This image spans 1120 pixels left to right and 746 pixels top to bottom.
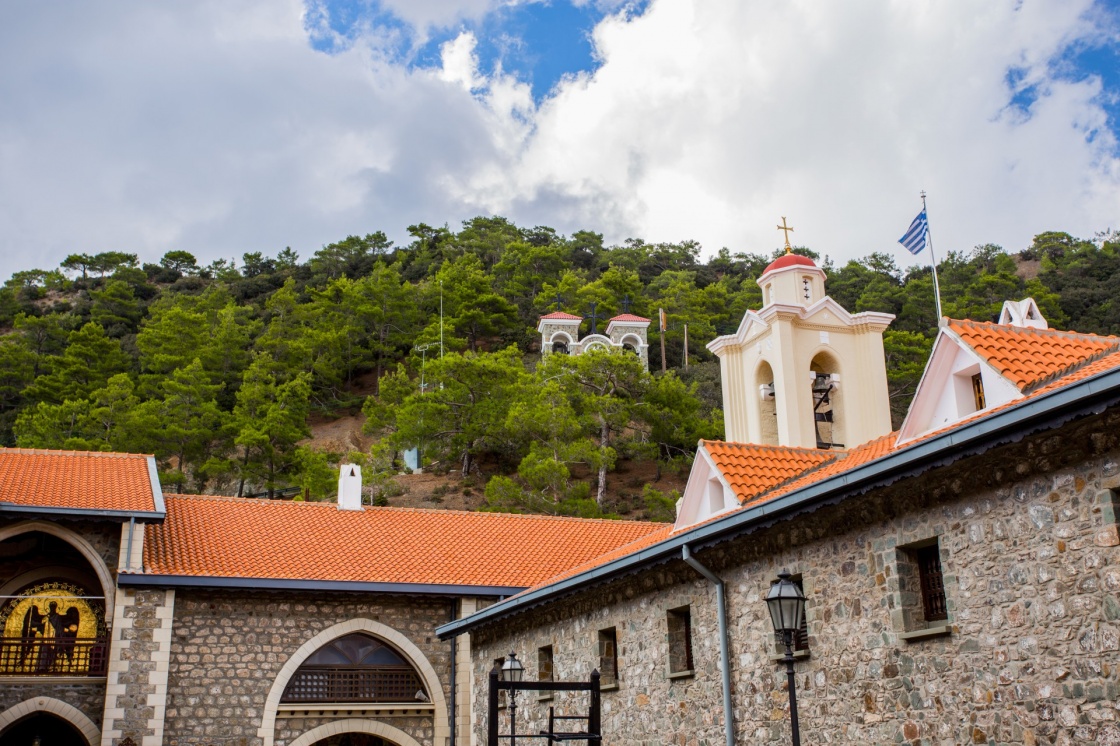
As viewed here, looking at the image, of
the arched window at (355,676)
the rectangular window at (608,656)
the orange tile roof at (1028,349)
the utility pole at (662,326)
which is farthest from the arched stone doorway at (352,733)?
the utility pole at (662,326)

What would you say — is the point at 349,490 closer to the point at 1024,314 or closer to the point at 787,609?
the point at 1024,314

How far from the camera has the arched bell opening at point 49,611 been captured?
58.9ft

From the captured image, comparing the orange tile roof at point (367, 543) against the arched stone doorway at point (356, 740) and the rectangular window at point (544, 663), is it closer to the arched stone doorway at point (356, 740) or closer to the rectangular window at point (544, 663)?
the arched stone doorway at point (356, 740)

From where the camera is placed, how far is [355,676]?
731 inches

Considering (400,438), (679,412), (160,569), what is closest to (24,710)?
(160,569)

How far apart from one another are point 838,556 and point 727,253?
81710 mm

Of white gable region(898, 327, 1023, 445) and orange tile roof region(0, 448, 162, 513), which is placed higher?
orange tile roof region(0, 448, 162, 513)

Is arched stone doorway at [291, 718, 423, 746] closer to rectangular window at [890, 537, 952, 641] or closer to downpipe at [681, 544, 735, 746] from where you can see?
downpipe at [681, 544, 735, 746]

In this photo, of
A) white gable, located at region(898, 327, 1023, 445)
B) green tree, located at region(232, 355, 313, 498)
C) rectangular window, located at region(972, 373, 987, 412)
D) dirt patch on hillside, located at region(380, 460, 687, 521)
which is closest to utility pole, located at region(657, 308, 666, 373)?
dirt patch on hillside, located at region(380, 460, 687, 521)

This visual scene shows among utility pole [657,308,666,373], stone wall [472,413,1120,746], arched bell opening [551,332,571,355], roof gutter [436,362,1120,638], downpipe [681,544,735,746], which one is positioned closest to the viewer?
roof gutter [436,362,1120,638]

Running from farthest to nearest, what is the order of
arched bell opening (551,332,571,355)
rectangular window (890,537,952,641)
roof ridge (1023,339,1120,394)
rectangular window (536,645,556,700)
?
1. arched bell opening (551,332,571,355)
2. rectangular window (536,645,556,700)
3. roof ridge (1023,339,1120,394)
4. rectangular window (890,537,952,641)

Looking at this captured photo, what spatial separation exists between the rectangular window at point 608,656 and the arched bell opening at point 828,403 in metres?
7.80

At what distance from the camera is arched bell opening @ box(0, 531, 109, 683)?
17.9 m

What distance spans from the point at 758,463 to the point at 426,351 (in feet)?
147
